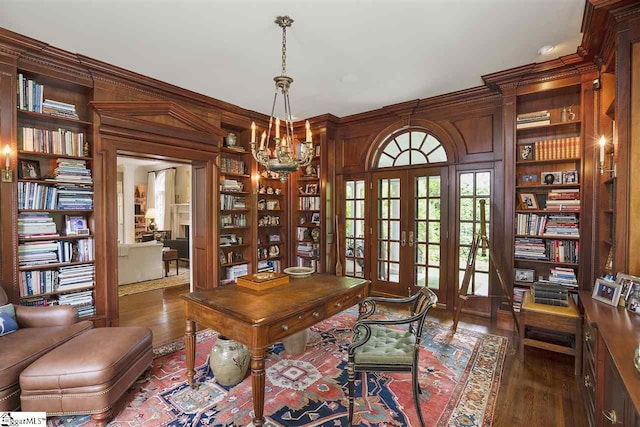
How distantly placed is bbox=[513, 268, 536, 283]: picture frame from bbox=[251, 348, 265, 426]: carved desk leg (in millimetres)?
3101

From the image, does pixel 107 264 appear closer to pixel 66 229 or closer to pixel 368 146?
pixel 66 229

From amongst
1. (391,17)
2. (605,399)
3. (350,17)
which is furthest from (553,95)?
(605,399)

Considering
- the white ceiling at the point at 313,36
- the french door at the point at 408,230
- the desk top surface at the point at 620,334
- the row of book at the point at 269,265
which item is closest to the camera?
the desk top surface at the point at 620,334

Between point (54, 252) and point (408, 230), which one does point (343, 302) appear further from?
point (54, 252)

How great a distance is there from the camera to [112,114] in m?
3.36

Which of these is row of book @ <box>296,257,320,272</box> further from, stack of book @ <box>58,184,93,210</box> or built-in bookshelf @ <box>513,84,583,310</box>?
stack of book @ <box>58,184,93,210</box>

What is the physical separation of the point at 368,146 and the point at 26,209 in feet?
13.7

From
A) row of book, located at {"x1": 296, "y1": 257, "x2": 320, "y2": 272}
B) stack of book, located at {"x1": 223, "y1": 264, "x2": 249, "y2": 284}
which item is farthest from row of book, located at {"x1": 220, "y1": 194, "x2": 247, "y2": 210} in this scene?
row of book, located at {"x1": 296, "y1": 257, "x2": 320, "y2": 272}

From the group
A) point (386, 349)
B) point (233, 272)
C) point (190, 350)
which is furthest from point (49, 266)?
point (386, 349)

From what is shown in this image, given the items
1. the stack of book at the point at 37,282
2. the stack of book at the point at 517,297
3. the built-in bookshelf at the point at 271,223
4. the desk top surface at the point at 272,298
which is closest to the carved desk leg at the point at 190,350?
the desk top surface at the point at 272,298

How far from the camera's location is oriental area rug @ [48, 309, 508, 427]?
6.72 feet

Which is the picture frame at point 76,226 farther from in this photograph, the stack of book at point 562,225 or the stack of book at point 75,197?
the stack of book at point 562,225

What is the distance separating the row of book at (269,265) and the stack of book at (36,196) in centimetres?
285

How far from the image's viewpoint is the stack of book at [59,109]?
306 centimetres
